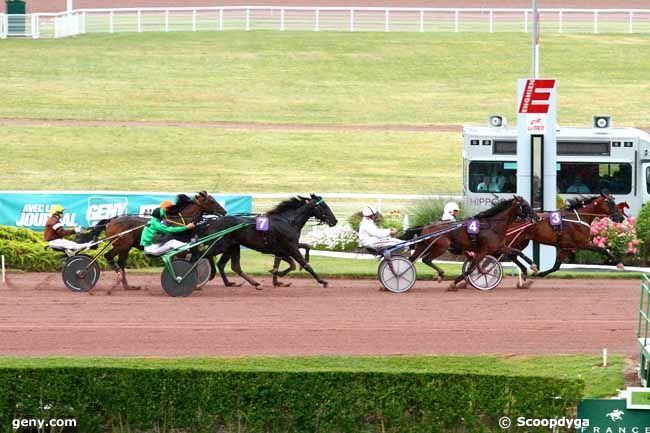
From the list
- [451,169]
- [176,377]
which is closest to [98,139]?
[451,169]

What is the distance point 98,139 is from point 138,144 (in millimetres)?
1203

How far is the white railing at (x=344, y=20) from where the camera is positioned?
172ft

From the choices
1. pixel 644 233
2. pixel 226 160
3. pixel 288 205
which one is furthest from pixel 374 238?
pixel 226 160

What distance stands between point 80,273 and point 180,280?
4.70 ft

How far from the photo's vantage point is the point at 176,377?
11758 millimetres

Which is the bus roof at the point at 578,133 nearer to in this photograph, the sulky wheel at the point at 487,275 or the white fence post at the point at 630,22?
the sulky wheel at the point at 487,275

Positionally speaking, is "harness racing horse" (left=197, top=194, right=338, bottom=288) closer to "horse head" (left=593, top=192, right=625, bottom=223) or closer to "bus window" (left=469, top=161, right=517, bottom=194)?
"horse head" (left=593, top=192, right=625, bottom=223)

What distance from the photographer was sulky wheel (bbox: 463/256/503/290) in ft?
62.1

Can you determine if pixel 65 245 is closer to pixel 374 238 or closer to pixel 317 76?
pixel 374 238

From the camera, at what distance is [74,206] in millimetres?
22656

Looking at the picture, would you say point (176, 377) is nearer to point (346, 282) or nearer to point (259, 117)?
point (346, 282)

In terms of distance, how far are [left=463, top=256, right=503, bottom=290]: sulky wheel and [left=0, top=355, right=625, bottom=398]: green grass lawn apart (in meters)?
4.70

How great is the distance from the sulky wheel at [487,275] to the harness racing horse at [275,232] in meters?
2.07

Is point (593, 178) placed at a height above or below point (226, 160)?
below
